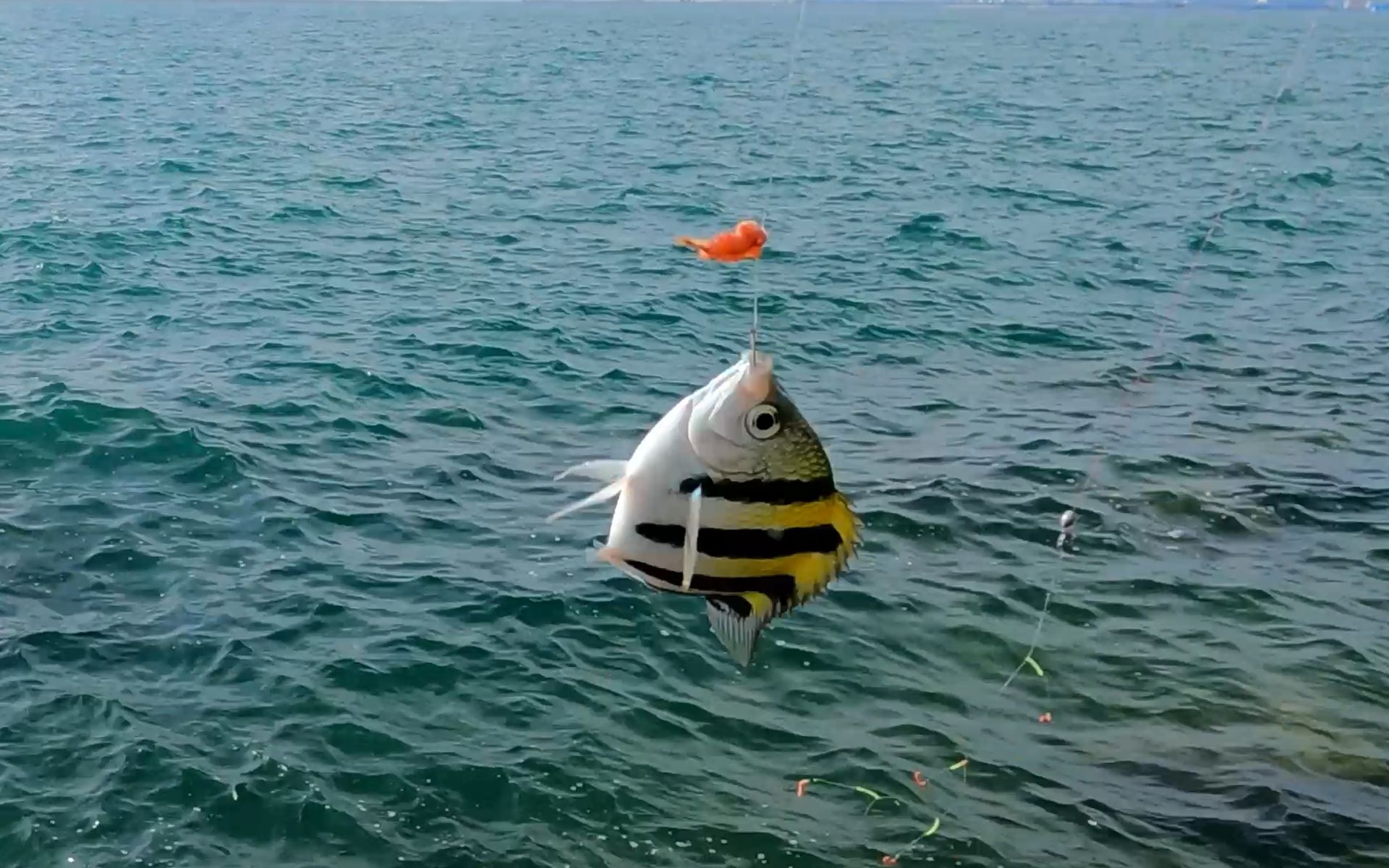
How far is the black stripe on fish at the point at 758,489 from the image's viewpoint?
174 inches

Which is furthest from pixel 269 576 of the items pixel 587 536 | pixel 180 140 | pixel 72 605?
pixel 180 140

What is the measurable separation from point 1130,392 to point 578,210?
1655cm

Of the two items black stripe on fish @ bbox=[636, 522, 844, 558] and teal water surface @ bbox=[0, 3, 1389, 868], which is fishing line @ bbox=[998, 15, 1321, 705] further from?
black stripe on fish @ bbox=[636, 522, 844, 558]

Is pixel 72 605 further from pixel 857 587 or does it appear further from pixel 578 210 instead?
pixel 578 210

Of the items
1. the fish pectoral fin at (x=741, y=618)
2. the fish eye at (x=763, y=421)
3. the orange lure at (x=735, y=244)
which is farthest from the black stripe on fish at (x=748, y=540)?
the orange lure at (x=735, y=244)

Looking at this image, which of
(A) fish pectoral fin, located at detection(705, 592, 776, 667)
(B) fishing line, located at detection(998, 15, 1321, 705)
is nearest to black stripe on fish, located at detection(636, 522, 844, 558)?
(A) fish pectoral fin, located at detection(705, 592, 776, 667)

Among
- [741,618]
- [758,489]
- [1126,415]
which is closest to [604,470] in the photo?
[758,489]

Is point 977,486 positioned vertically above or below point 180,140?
above

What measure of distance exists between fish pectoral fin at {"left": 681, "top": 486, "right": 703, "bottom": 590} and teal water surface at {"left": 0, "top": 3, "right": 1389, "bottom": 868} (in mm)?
2160

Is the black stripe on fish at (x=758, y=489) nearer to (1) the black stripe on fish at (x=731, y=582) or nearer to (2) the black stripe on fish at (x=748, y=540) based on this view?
(2) the black stripe on fish at (x=748, y=540)

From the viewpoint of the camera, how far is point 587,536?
573 inches

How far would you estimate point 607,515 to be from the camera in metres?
15.2

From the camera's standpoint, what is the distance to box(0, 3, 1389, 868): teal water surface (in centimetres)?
1016

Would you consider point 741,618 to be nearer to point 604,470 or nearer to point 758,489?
point 758,489
